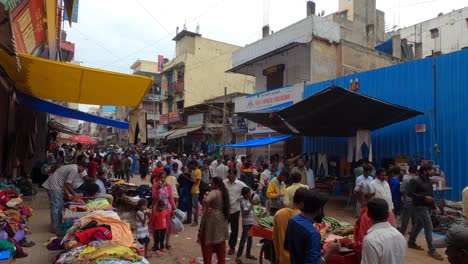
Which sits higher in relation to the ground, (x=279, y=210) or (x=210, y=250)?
(x=279, y=210)

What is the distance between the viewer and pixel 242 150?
23266mm

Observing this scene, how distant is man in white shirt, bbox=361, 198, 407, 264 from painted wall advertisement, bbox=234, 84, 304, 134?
46.2ft

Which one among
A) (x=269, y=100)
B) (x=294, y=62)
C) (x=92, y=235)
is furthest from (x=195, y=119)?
(x=92, y=235)

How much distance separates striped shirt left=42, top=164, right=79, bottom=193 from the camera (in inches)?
277

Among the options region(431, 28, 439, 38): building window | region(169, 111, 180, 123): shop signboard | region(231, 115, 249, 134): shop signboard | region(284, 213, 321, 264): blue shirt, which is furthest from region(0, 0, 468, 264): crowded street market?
region(431, 28, 439, 38): building window

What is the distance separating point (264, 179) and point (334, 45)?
1125cm

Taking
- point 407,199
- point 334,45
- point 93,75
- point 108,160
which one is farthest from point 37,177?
point 334,45

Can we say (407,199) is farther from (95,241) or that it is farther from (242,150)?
(242,150)

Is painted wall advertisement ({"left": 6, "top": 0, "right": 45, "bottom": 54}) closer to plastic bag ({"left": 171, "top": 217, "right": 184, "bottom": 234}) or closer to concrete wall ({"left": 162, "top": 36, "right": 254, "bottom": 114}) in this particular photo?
plastic bag ({"left": 171, "top": 217, "right": 184, "bottom": 234})

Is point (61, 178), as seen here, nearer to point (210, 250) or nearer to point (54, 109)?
point (54, 109)

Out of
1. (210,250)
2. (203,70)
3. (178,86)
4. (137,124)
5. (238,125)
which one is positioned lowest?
(210,250)

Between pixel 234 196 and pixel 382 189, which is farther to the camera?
pixel 234 196

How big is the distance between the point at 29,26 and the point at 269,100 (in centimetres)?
1275

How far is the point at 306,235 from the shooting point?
280cm
